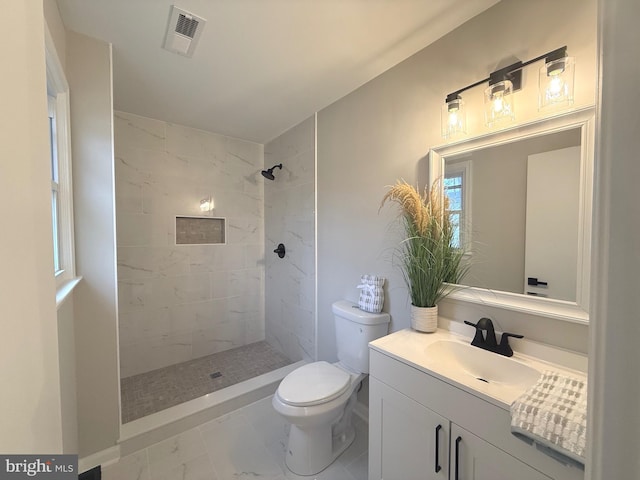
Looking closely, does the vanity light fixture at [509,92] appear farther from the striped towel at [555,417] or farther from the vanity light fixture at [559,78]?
the striped towel at [555,417]

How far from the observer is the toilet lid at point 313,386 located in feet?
4.45

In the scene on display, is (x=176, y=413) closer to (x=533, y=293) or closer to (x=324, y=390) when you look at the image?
(x=324, y=390)

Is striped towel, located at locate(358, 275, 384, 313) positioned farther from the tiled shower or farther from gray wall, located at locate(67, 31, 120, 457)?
gray wall, located at locate(67, 31, 120, 457)

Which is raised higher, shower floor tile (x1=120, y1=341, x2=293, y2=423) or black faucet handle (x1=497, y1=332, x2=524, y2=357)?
black faucet handle (x1=497, y1=332, x2=524, y2=357)

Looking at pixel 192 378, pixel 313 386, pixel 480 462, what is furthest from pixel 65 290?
pixel 480 462

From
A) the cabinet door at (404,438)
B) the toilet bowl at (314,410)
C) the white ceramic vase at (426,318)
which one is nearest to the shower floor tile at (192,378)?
the toilet bowl at (314,410)

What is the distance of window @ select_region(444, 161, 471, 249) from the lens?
1.27 metres

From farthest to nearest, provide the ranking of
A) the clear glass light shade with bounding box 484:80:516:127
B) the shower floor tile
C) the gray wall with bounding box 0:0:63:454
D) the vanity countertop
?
1. the shower floor tile
2. the clear glass light shade with bounding box 484:80:516:127
3. the vanity countertop
4. the gray wall with bounding box 0:0:63:454

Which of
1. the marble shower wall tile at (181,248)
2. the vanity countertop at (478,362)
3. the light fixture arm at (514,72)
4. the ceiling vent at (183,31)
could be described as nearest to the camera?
the vanity countertop at (478,362)

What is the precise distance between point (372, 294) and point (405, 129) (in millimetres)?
1044

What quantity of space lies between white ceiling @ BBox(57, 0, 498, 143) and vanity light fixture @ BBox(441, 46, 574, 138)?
1.20 ft

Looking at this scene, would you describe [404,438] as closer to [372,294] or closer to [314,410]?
[314,410]

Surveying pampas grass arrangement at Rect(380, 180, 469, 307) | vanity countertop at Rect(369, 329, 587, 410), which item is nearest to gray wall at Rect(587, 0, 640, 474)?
vanity countertop at Rect(369, 329, 587, 410)

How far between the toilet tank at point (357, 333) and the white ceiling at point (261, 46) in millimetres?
1577
